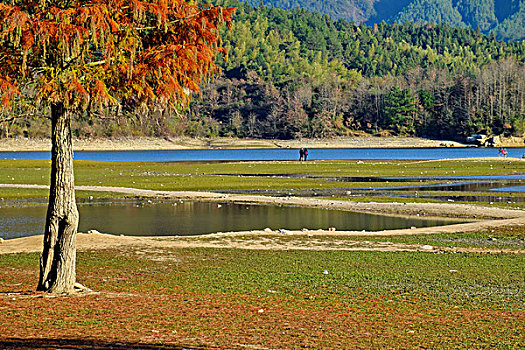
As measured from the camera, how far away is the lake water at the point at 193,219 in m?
29.7

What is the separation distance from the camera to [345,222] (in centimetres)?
3188

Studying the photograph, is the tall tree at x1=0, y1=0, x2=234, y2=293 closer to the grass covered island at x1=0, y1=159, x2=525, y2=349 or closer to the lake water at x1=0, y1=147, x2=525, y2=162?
the grass covered island at x1=0, y1=159, x2=525, y2=349

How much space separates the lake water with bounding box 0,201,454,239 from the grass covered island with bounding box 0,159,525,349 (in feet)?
14.9

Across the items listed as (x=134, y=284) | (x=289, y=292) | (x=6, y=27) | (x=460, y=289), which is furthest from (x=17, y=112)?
(x=460, y=289)

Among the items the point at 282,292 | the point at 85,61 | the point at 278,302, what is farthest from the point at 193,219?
the point at 85,61

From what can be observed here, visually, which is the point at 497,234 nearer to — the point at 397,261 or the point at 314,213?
the point at 397,261

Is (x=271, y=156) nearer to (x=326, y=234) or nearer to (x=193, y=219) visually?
(x=193, y=219)

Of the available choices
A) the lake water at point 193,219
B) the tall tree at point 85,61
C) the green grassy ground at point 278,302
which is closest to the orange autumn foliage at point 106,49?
the tall tree at point 85,61

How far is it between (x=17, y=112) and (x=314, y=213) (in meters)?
23.6

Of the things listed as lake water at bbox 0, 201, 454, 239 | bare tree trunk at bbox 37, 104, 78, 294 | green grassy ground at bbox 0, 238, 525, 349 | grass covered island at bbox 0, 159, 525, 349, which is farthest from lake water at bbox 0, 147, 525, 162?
bare tree trunk at bbox 37, 104, 78, 294

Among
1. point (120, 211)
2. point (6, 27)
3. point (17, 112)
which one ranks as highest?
point (6, 27)

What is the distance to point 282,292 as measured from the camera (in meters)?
14.5

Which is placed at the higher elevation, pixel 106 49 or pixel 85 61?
pixel 106 49

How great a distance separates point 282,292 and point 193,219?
18970 millimetres
